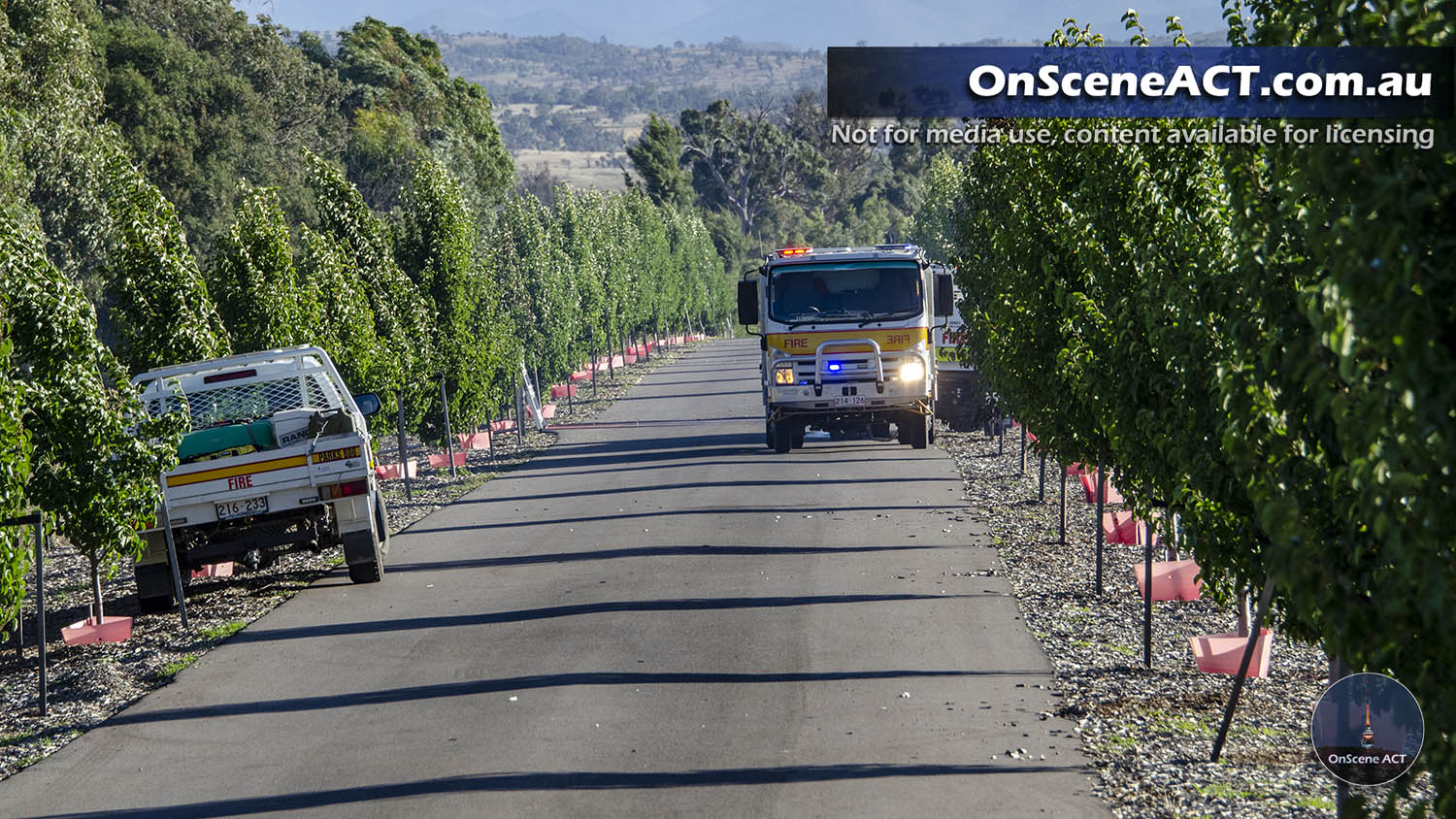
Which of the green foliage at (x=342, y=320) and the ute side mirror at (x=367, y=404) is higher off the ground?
the green foliage at (x=342, y=320)

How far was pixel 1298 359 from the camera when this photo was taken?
15.7 feet

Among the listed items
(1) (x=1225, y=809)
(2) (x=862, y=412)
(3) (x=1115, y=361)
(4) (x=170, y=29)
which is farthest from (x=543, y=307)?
(1) (x=1225, y=809)

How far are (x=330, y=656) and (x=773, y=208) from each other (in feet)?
349

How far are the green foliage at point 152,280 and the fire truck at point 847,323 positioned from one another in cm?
1008

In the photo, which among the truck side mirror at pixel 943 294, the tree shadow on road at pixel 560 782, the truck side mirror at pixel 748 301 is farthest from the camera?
the truck side mirror at pixel 748 301

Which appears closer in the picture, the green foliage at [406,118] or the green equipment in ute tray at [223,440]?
the green equipment in ute tray at [223,440]

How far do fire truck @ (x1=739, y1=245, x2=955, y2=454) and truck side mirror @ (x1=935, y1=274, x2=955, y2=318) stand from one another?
0.02 metres

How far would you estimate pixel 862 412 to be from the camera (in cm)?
2495

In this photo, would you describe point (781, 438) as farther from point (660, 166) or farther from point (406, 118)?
point (660, 166)

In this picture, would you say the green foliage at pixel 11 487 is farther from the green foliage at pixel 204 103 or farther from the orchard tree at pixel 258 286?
the green foliage at pixel 204 103

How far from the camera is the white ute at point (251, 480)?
1405cm

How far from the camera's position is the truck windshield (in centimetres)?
2420

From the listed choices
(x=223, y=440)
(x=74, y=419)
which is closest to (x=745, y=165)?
(x=223, y=440)

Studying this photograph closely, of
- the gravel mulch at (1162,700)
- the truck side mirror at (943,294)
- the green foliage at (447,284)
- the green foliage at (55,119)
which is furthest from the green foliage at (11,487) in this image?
the green foliage at (55,119)
